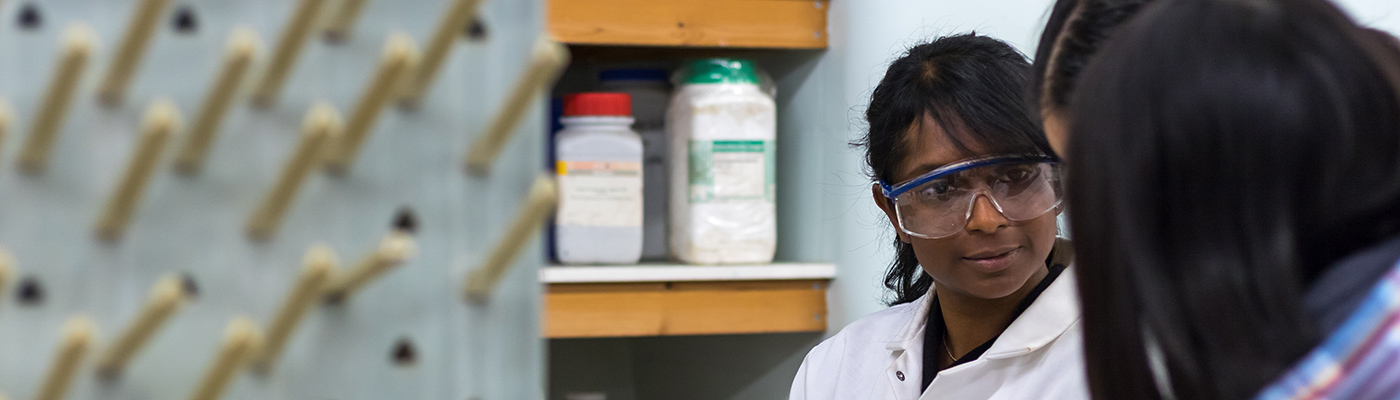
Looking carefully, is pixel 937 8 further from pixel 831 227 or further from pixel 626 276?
pixel 626 276

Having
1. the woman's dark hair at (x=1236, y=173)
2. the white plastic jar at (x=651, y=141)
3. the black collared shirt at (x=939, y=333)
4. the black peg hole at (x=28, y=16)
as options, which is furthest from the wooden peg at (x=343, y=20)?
the white plastic jar at (x=651, y=141)

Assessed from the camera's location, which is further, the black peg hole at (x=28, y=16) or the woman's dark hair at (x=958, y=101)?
the woman's dark hair at (x=958, y=101)

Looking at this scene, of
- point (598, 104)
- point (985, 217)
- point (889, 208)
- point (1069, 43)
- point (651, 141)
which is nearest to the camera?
point (1069, 43)

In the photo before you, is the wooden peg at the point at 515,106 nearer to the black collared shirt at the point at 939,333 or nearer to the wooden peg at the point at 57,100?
the wooden peg at the point at 57,100

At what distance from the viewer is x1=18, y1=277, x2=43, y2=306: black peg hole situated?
1.32 feet

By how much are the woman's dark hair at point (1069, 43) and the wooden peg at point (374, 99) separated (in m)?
0.55

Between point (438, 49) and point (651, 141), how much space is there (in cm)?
114

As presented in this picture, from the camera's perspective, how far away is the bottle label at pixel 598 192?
1.37 m

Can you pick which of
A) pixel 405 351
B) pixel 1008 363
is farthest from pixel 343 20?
pixel 1008 363

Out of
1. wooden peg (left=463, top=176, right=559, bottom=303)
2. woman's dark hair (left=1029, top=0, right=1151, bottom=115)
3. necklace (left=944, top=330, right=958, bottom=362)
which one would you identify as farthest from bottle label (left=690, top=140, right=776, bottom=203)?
wooden peg (left=463, top=176, right=559, bottom=303)

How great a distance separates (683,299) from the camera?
4.61 feet

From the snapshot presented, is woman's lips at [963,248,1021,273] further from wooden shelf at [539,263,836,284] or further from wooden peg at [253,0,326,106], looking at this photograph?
wooden peg at [253,0,326,106]

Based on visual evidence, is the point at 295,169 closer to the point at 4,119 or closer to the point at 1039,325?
the point at 4,119

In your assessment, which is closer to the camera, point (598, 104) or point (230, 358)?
point (230, 358)
